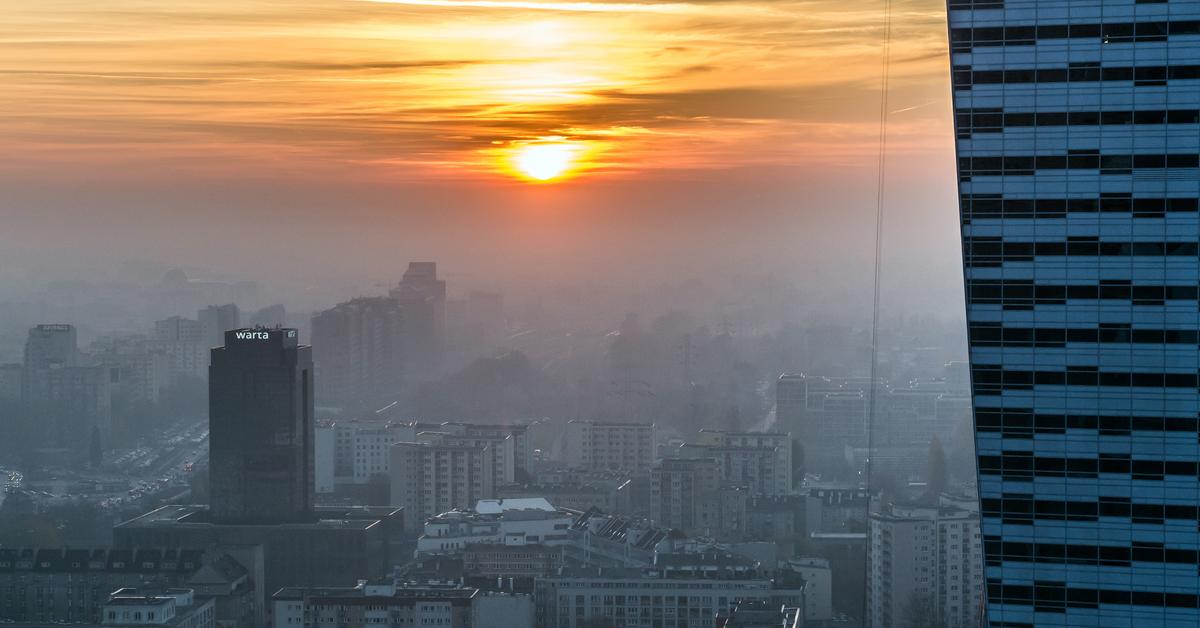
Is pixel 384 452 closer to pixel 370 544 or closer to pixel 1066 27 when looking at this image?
pixel 370 544

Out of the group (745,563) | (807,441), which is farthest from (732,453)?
(745,563)

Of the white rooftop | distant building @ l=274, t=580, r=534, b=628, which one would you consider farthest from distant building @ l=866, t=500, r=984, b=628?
the white rooftop

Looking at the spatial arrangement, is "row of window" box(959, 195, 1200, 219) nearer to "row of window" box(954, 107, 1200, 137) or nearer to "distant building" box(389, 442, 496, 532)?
"row of window" box(954, 107, 1200, 137)

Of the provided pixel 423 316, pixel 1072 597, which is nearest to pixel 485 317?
pixel 423 316

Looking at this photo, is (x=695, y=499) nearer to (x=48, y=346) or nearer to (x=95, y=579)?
(x=95, y=579)

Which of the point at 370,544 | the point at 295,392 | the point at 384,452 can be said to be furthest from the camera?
the point at 384,452
